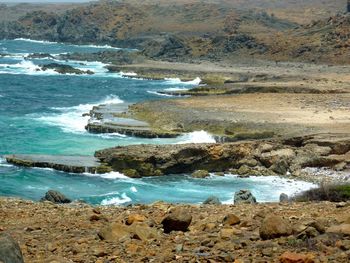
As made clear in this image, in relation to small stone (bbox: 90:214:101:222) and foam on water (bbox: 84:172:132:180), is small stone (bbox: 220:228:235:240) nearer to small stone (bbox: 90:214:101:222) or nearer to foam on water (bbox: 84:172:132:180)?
small stone (bbox: 90:214:101:222)

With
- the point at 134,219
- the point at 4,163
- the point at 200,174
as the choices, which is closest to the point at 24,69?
the point at 4,163

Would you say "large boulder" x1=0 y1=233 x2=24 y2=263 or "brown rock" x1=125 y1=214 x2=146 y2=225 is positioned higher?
"large boulder" x1=0 y1=233 x2=24 y2=263

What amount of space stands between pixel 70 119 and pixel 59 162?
14190 mm

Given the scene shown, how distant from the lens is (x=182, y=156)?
27.0 m

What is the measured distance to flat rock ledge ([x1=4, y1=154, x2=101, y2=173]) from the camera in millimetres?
25953

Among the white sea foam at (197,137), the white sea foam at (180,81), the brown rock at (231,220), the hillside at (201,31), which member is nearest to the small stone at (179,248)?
the brown rock at (231,220)

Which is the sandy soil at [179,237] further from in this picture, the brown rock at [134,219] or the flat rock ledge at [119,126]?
the flat rock ledge at [119,126]

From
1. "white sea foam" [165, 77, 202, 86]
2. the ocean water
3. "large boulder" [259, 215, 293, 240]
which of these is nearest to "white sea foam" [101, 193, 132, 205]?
the ocean water

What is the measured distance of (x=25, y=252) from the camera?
9.45m

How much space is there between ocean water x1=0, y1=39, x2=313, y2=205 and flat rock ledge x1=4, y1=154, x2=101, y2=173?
1.15 feet

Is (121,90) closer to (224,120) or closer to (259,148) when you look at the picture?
(224,120)

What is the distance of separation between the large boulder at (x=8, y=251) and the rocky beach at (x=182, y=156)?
0.06ft

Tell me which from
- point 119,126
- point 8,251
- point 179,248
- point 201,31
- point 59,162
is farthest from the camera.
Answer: point 201,31

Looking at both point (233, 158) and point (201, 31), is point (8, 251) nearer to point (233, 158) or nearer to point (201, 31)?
point (233, 158)
